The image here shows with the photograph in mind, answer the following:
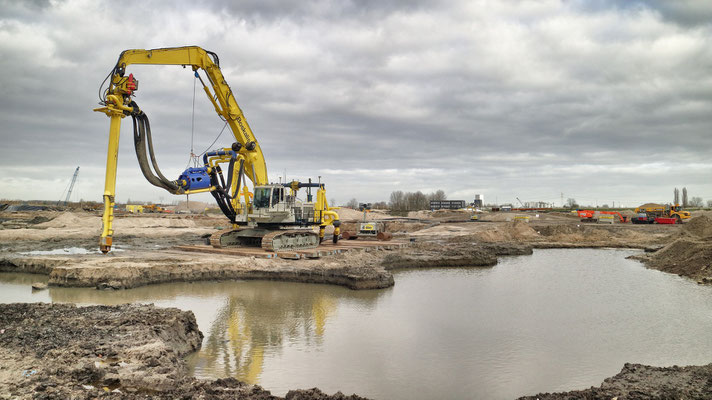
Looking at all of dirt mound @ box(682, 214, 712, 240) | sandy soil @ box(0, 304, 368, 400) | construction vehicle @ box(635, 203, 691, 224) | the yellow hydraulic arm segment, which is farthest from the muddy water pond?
construction vehicle @ box(635, 203, 691, 224)

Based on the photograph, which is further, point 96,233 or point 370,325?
point 96,233

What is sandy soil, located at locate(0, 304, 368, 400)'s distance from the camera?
499 centimetres

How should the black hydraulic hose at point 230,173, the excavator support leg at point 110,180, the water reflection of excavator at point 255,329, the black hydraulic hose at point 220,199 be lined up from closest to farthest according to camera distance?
the water reflection of excavator at point 255,329 → the excavator support leg at point 110,180 → the black hydraulic hose at point 220,199 → the black hydraulic hose at point 230,173

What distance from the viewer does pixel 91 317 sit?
308 inches

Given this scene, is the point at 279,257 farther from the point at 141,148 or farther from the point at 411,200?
the point at 411,200

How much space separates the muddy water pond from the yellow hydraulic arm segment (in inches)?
130

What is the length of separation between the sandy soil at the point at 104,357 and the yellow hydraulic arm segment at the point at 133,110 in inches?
234

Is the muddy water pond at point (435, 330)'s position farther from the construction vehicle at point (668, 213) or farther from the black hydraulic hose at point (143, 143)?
the construction vehicle at point (668, 213)

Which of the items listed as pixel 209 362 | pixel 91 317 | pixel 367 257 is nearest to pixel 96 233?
pixel 367 257

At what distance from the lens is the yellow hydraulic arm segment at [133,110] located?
1347 cm

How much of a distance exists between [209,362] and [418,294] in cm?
768

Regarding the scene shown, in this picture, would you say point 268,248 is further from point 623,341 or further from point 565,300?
point 623,341

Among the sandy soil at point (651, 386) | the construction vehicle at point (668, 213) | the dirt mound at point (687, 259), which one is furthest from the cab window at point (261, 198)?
the construction vehicle at point (668, 213)

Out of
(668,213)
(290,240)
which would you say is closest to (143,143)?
(290,240)
